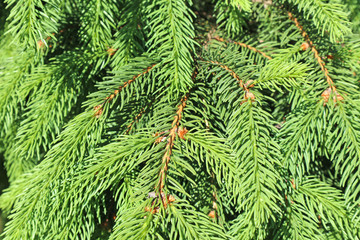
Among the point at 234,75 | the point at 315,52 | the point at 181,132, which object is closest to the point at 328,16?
the point at 315,52

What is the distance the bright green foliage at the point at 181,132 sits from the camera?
0.43 m

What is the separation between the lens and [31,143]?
A: 52 cm

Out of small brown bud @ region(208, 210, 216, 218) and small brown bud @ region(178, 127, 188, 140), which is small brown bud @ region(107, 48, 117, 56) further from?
small brown bud @ region(208, 210, 216, 218)

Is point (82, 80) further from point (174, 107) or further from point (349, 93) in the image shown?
point (349, 93)

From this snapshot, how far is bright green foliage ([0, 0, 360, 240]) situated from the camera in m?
0.43

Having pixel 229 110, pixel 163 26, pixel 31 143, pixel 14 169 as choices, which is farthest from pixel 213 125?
pixel 14 169

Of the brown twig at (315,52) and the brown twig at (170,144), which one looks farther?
the brown twig at (315,52)

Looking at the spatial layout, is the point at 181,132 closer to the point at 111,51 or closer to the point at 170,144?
the point at 170,144

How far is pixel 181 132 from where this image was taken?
1.55 ft

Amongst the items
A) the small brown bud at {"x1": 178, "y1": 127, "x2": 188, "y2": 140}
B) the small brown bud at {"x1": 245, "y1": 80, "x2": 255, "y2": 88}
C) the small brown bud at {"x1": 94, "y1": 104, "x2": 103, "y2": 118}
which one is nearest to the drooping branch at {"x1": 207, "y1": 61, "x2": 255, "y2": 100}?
the small brown bud at {"x1": 245, "y1": 80, "x2": 255, "y2": 88}

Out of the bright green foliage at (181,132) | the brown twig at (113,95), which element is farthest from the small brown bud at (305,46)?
the brown twig at (113,95)

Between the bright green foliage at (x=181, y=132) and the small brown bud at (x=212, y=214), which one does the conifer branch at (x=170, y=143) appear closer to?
the bright green foliage at (x=181, y=132)

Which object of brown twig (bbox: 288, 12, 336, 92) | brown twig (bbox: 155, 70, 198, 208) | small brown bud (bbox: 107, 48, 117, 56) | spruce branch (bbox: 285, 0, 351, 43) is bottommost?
brown twig (bbox: 155, 70, 198, 208)

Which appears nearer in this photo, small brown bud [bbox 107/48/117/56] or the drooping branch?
Answer: the drooping branch
